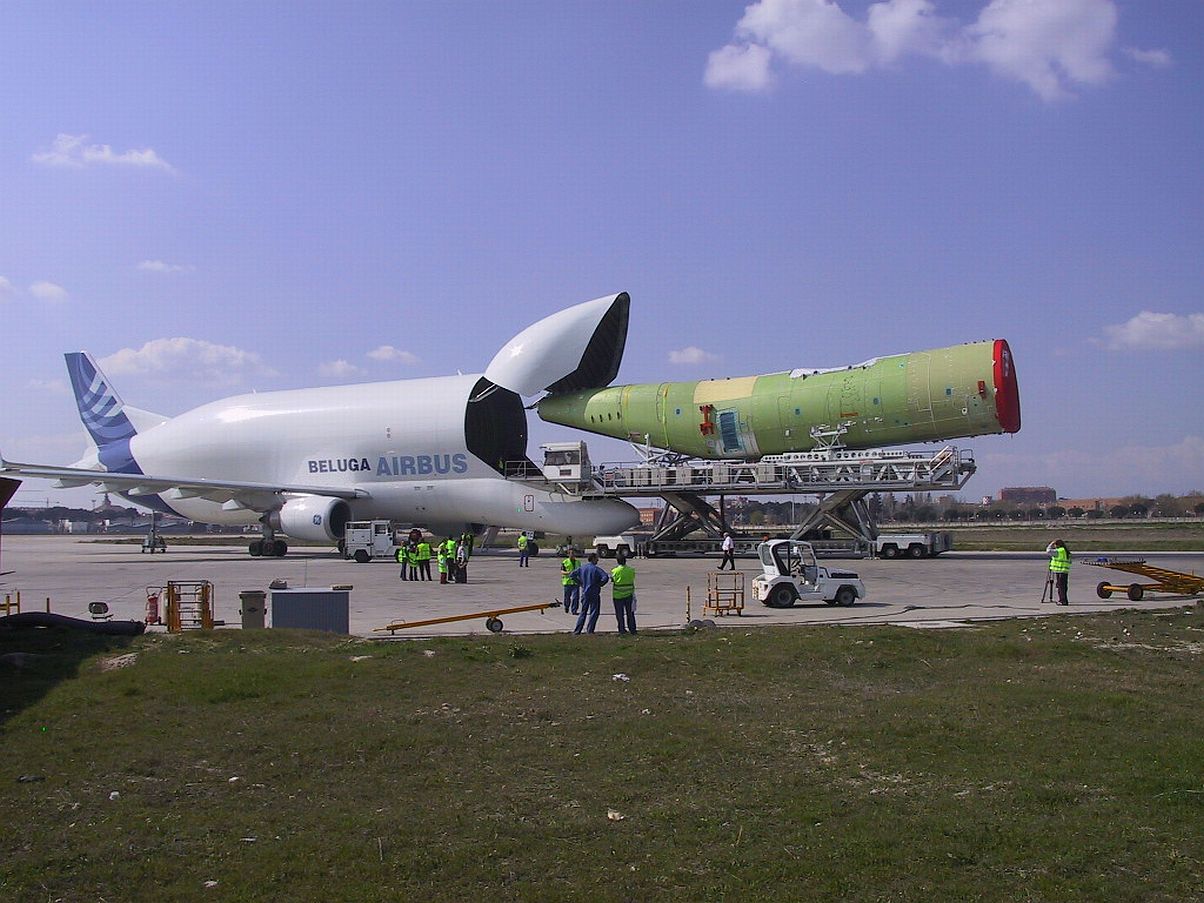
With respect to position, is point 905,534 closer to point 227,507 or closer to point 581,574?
point 581,574

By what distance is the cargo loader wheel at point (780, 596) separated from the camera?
21453 mm

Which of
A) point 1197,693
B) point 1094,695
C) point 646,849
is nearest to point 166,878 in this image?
Answer: point 646,849

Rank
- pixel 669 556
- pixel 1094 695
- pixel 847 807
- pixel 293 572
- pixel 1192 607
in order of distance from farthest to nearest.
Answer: pixel 669 556 < pixel 293 572 < pixel 1192 607 < pixel 1094 695 < pixel 847 807

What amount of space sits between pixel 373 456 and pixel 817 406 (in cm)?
1948

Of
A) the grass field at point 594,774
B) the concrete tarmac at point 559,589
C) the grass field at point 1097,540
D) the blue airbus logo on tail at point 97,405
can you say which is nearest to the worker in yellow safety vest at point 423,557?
the concrete tarmac at point 559,589

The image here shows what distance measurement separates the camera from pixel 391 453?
45.1 meters

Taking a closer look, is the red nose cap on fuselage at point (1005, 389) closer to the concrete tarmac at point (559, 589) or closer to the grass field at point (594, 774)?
the concrete tarmac at point (559, 589)

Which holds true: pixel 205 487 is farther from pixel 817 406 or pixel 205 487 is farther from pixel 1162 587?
pixel 1162 587

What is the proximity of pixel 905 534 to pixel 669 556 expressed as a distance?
9.03 metres

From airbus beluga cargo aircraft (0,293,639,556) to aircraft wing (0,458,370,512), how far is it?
0.06 meters

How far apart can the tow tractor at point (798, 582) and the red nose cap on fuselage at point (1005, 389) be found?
48.2ft

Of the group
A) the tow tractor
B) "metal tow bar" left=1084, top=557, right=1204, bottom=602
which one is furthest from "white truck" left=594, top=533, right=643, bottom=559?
"metal tow bar" left=1084, top=557, right=1204, bottom=602

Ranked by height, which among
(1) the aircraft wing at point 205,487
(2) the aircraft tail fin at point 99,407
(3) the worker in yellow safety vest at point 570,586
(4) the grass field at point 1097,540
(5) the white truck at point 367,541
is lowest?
(4) the grass field at point 1097,540

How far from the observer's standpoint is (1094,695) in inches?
433
